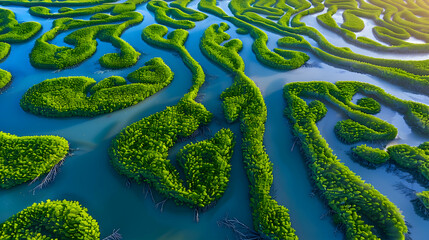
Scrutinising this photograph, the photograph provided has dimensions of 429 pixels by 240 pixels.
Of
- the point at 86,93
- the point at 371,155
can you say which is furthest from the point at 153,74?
the point at 371,155

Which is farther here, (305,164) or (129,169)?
(305,164)

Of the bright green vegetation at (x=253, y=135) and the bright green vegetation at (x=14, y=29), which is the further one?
the bright green vegetation at (x=14, y=29)

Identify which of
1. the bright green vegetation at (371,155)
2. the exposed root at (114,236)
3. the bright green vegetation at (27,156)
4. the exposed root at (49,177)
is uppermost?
the bright green vegetation at (371,155)

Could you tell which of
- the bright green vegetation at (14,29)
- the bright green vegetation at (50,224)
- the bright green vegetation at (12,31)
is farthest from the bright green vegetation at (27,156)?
the bright green vegetation at (14,29)

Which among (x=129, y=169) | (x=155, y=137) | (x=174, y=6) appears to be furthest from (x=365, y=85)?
(x=174, y=6)

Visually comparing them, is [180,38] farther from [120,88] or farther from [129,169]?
[129,169]

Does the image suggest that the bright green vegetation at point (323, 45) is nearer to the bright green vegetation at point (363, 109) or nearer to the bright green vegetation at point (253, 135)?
the bright green vegetation at point (363, 109)

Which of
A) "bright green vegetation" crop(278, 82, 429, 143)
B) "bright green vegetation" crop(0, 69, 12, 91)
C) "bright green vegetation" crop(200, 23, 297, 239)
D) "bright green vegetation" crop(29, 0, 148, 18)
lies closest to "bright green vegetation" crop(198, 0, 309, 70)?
"bright green vegetation" crop(200, 23, 297, 239)
